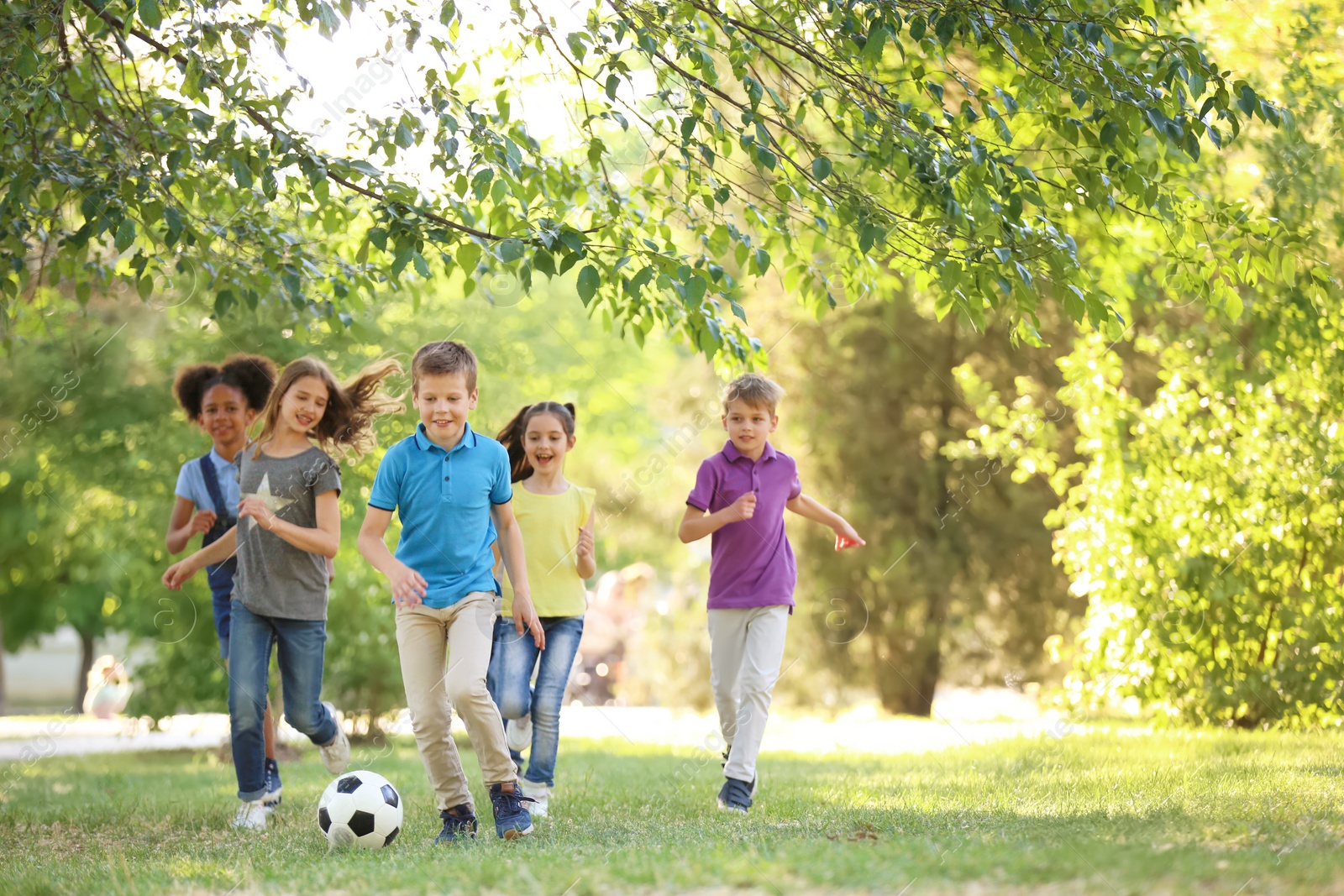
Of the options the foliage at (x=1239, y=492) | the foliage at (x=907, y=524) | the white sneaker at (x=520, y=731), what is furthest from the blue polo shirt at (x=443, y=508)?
the foliage at (x=907, y=524)

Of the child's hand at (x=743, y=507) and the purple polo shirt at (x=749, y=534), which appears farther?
the purple polo shirt at (x=749, y=534)

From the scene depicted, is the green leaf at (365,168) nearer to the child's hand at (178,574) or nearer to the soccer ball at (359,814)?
the child's hand at (178,574)

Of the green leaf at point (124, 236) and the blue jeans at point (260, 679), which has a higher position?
the green leaf at point (124, 236)

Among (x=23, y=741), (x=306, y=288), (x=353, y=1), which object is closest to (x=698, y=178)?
(x=353, y=1)

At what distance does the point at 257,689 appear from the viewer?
566cm

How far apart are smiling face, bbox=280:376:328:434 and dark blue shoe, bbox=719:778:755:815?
8.47ft

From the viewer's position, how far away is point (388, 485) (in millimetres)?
5051

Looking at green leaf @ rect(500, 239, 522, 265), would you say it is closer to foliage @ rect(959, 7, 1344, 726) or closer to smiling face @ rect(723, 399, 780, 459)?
smiling face @ rect(723, 399, 780, 459)

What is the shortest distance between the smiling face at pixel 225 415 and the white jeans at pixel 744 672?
2730mm

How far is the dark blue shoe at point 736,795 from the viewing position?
18.7 feet

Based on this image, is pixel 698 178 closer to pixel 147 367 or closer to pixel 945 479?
pixel 147 367

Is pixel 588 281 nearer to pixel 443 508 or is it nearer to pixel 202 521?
pixel 443 508

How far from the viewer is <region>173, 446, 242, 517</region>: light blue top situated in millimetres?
6387

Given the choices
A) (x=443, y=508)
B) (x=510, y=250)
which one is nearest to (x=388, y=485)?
(x=443, y=508)
